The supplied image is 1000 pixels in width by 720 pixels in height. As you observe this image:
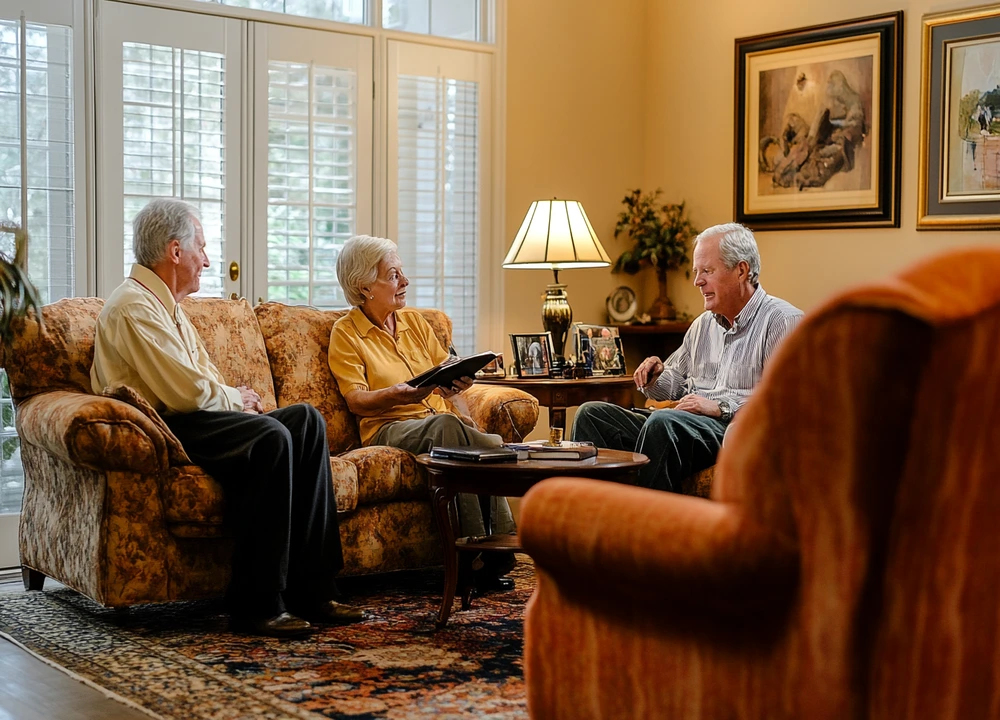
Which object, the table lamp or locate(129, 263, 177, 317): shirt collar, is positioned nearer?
locate(129, 263, 177, 317): shirt collar

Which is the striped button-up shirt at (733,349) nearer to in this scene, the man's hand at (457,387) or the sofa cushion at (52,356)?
the man's hand at (457,387)

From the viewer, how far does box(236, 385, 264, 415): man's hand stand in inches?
144

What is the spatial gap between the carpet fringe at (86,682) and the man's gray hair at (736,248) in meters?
2.29

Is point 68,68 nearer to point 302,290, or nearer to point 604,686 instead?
point 302,290

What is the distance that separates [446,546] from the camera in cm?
333

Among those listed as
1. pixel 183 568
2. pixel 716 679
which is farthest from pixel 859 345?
pixel 183 568

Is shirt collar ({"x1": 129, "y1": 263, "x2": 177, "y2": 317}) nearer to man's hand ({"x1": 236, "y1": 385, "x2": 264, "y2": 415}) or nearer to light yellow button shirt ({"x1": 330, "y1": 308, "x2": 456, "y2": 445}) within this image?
man's hand ({"x1": 236, "y1": 385, "x2": 264, "y2": 415})

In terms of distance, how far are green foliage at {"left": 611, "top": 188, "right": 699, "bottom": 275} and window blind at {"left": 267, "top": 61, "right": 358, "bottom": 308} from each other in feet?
4.80

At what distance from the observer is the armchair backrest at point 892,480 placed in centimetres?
129

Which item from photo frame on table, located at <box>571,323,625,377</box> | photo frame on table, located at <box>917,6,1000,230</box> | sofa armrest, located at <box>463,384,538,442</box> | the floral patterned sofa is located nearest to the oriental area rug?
the floral patterned sofa

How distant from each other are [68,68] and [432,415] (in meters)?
1.87

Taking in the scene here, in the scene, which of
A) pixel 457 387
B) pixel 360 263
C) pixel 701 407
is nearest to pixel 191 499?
pixel 457 387

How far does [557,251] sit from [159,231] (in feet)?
6.05

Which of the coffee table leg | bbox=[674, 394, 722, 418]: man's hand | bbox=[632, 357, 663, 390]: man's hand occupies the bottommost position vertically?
the coffee table leg
